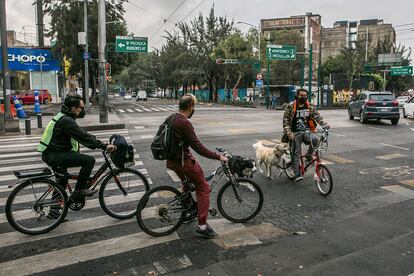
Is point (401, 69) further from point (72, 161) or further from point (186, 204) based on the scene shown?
point (72, 161)

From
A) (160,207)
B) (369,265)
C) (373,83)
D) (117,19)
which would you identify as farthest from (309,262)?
(373,83)

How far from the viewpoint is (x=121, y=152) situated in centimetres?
593

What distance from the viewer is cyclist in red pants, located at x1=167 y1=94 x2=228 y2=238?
511cm

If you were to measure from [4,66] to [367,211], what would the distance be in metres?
15.9

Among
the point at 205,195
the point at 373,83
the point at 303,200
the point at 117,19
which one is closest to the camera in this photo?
the point at 205,195

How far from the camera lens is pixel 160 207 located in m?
5.44

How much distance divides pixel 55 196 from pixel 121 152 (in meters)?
1.03

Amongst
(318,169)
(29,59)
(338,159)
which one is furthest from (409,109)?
(29,59)

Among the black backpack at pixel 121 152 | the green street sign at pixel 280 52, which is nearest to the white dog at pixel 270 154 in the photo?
the black backpack at pixel 121 152

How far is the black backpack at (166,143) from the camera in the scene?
5.12 meters

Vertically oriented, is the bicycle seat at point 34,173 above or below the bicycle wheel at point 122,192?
above

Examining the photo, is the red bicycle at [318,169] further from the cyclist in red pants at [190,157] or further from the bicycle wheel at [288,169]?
the cyclist in red pants at [190,157]

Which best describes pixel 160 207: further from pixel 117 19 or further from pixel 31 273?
pixel 117 19

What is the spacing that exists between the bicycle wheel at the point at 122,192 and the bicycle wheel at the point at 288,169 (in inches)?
138
